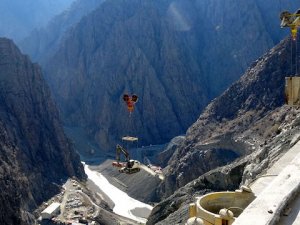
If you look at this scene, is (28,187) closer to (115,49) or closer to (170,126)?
(170,126)

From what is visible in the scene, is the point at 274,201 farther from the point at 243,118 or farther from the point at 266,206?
the point at 243,118

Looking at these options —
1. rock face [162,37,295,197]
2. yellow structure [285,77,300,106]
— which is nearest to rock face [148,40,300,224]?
rock face [162,37,295,197]

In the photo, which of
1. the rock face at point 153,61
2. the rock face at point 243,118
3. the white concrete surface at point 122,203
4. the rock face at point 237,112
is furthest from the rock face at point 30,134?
the rock face at point 153,61

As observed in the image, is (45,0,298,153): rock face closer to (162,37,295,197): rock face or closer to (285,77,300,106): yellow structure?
(162,37,295,197): rock face

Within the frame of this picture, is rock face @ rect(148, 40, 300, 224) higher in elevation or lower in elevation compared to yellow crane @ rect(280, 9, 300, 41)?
lower

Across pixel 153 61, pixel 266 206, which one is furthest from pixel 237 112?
pixel 266 206

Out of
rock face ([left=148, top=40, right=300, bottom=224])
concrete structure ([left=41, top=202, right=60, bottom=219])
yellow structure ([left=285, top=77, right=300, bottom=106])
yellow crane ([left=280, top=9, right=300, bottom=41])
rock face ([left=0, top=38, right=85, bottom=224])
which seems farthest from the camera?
rock face ([left=0, top=38, right=85, bottom=224])
